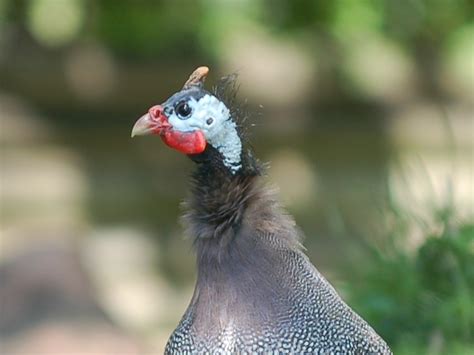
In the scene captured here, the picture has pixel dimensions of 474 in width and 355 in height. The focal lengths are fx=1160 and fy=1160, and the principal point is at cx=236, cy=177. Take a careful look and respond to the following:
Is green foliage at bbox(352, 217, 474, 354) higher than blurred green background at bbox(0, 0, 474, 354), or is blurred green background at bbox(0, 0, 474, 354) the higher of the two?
blurred green background at bbox(0, 0, 474, 354)

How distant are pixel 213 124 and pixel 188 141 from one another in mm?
75

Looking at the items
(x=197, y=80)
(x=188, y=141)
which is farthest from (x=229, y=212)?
(x=197, y=80)

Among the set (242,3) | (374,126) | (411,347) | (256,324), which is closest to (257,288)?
(256,324)

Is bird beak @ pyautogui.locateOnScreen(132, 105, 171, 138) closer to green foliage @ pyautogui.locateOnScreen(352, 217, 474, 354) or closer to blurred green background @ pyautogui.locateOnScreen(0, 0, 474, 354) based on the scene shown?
green foliage @ pyautogui.locateOnScreen(352, 217, 474, 354)

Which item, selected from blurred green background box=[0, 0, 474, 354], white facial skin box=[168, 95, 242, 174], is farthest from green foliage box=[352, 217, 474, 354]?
blurred green background box=[0, 0, 474, 354]

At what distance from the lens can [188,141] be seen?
9.22 ft

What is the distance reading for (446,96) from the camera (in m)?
6.73

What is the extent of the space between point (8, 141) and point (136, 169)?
0.76 metres

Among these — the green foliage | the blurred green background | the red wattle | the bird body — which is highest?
the blurred green background

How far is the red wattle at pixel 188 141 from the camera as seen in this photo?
2807mm

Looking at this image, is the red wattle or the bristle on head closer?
the red wattle

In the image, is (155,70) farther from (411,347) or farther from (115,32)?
(411,347)

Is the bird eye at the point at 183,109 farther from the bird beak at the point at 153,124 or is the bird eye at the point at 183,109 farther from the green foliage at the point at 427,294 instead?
the green foliage at the point at 427,294

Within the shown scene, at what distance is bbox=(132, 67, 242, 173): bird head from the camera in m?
2.82
